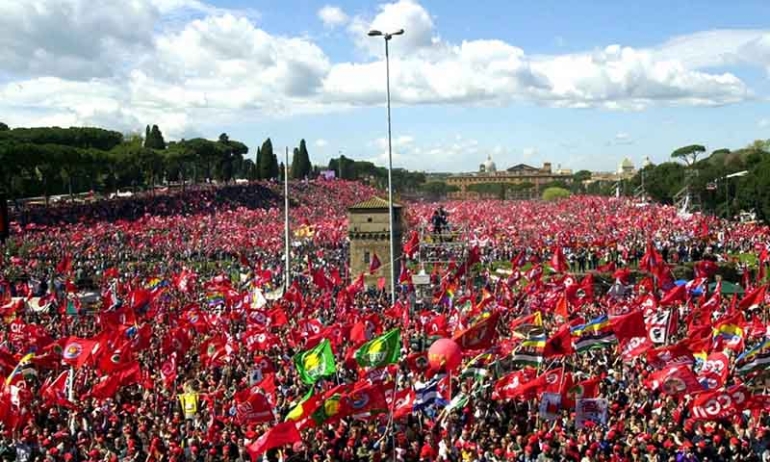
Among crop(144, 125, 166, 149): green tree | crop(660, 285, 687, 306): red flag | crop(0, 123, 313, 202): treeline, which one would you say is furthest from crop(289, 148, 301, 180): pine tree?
crop(660, 285, 687, 306): red flag

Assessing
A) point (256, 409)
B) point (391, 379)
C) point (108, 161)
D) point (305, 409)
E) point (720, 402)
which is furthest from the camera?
point (108, 161)

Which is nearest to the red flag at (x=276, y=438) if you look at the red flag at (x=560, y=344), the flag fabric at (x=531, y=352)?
the flag fabric at (x=531, y=352)

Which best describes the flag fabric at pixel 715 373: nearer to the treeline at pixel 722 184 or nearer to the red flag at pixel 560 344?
the red flag at pixel 560 344

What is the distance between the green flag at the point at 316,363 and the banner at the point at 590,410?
15.7ft

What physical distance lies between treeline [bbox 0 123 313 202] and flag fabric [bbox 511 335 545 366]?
74.8 metres

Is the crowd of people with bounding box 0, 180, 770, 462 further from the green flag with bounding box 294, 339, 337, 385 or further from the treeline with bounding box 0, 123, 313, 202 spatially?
the treeline with bounding box 0, 123, 313, 202

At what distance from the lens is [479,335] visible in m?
19.0

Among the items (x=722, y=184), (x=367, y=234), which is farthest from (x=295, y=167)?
(x=367, y=234)

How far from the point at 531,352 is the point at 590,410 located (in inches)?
96.3

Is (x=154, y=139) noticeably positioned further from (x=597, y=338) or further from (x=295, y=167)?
(x=597, y=338)

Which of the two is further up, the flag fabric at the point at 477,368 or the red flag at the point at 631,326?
the red flag at the point at 631,326

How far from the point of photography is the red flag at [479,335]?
1880cm

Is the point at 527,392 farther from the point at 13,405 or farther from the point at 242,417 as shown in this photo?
the point at 13,405

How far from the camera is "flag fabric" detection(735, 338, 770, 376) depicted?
1775 centimetres
